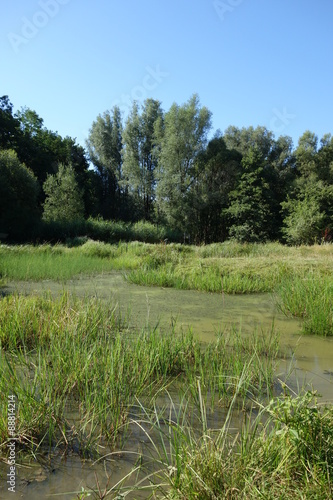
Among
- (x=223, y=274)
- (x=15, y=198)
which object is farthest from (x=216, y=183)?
(x=223, y=274)

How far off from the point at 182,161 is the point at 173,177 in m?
1.52

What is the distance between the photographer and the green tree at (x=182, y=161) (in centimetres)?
2803

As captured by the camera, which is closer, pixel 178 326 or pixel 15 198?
pixel 178 326

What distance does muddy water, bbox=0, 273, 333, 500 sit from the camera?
1.89m

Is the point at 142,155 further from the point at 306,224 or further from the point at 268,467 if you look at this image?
the point at 268,467

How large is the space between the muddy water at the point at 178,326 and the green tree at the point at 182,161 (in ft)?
59.8

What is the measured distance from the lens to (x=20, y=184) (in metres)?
21.0

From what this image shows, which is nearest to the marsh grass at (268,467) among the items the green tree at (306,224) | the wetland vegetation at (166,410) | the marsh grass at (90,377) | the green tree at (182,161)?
the wetland vegetation at (166,410)

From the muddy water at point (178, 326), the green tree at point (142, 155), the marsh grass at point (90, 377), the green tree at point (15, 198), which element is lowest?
the muddy water at point (178, 326)

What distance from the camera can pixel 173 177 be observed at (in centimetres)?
2839

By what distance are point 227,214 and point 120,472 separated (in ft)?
85.2

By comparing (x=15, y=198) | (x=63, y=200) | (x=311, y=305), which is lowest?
(x=311, y=305)

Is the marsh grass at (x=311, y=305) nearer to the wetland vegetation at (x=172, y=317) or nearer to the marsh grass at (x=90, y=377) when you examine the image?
the wetland vegetation at (x=172, y=317)

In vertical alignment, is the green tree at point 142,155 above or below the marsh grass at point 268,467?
above
